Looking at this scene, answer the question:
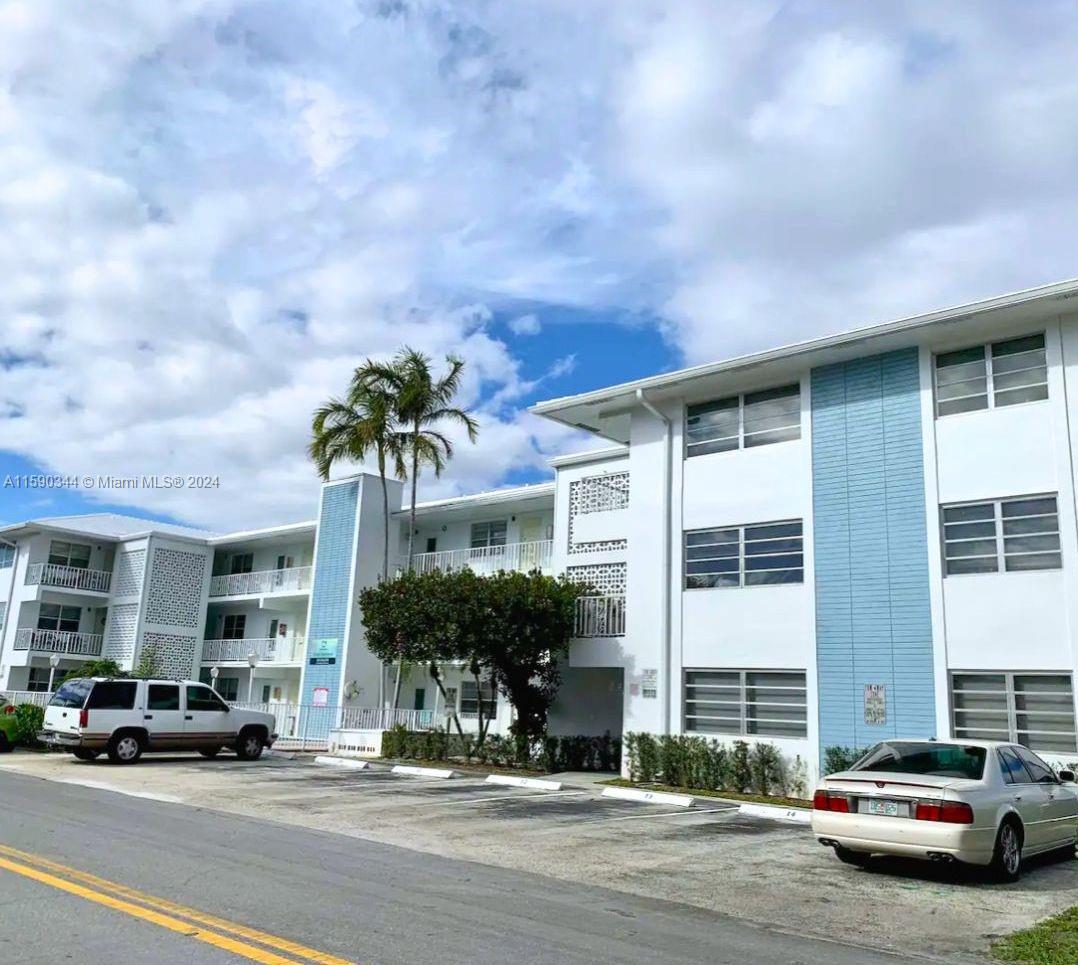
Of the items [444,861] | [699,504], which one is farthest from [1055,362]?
[444,861]

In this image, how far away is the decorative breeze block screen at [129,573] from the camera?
132 ft

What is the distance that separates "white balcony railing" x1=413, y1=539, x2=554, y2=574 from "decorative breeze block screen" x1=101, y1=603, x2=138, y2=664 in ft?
45.2

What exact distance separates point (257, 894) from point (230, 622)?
36141 millimetres

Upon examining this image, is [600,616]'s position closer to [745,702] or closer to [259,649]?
[745,702]

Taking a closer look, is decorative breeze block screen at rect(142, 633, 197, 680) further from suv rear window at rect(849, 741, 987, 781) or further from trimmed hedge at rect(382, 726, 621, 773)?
suv rear window at rect(849, 741, 987, 781)

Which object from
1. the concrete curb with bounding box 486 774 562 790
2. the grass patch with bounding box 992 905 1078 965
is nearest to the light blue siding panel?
the concrete curb with bounding box 486 774 562 790

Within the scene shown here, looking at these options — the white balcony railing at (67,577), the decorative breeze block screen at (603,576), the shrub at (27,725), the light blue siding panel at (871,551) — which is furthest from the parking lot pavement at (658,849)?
the white balcony railing at (67,577)

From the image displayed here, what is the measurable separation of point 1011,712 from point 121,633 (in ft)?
113

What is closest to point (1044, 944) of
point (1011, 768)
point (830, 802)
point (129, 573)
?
point (830, 802)

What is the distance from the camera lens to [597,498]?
84.2ft

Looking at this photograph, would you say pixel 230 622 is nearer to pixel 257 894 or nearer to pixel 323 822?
pixel 323 822

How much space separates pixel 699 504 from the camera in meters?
21.5

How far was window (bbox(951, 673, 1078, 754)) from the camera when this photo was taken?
1616cm

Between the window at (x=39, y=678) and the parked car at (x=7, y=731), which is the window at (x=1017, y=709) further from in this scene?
the window at (x=39, y=678)
